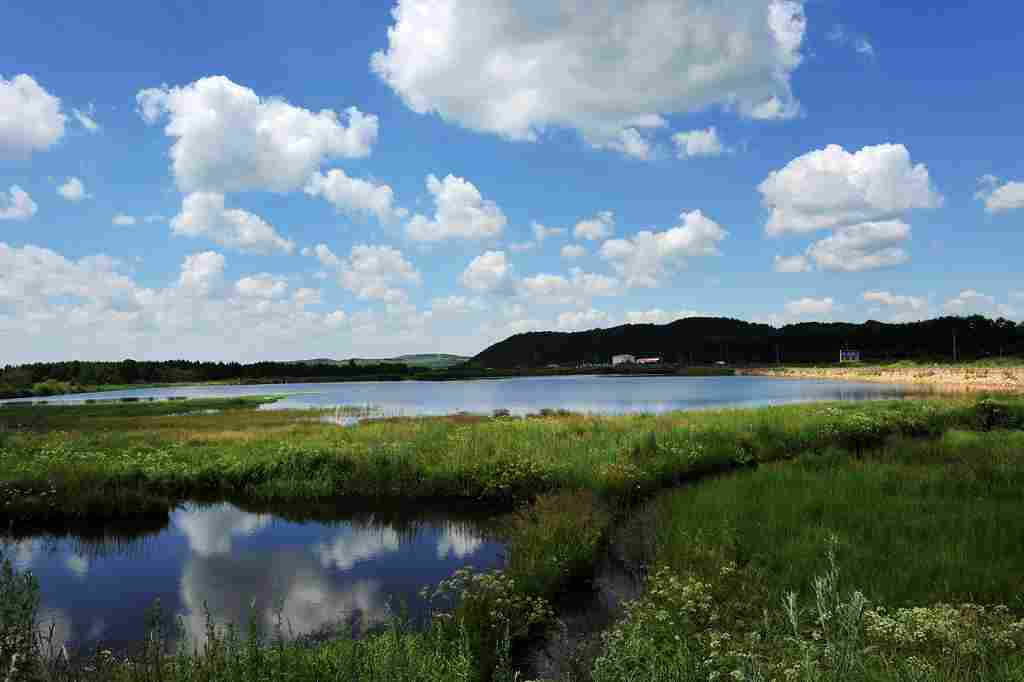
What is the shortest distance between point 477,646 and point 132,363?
7654 inches

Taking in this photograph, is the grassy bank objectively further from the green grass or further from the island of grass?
the green grass

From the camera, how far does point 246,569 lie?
14352 mm

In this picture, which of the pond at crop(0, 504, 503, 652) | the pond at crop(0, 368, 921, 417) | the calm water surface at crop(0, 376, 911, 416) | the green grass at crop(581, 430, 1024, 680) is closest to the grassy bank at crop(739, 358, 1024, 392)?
the pond at crop(0, 368, 921, 417)

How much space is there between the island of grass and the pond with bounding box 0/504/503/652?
1693 mm

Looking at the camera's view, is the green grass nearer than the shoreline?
Yes

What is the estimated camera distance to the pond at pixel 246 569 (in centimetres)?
1126

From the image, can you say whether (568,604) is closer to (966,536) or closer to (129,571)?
(966,536)

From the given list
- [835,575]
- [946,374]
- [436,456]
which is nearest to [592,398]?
[436,456]

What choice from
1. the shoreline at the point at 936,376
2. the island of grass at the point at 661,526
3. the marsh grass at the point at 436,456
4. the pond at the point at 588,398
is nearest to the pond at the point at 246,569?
the island of grass at the point at 661,526

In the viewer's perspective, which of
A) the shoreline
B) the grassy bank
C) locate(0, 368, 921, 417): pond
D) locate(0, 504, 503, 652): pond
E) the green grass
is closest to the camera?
the green grass

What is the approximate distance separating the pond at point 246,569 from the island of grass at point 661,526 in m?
1.69

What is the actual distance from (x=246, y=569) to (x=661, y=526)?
10390 mm

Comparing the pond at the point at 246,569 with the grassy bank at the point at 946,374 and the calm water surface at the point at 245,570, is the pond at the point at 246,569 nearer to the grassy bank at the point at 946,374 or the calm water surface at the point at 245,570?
the calm water surface at the point at 245,570

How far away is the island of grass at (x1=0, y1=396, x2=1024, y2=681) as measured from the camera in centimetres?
575
